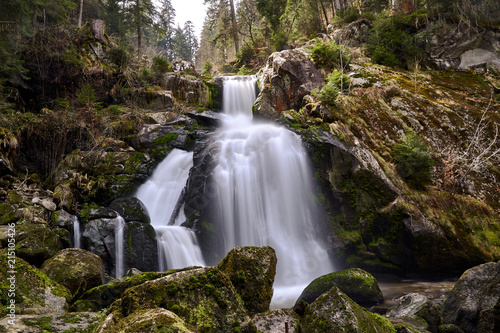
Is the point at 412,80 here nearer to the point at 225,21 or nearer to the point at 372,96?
the point at 372,96

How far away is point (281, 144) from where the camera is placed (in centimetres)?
1059

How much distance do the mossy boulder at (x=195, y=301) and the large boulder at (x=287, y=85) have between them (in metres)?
11.7

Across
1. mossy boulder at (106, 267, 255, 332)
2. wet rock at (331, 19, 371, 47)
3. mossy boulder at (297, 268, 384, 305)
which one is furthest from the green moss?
wet rock at (331, 19, 371, 47)

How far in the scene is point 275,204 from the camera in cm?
952

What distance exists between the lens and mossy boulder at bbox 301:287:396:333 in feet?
9.41

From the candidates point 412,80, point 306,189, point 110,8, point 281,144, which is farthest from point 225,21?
point 306,189

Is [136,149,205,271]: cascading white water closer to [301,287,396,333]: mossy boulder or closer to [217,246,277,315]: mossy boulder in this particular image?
[217,246,277,315]: mossy boulder

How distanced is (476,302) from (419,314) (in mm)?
880

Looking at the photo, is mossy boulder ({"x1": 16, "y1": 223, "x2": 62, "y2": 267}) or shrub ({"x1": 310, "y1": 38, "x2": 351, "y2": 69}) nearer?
mossy boulder ({"x1": 16, "y1": 223, "x2": 62, "y2": 267})

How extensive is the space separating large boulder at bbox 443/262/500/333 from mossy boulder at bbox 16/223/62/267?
7329mm

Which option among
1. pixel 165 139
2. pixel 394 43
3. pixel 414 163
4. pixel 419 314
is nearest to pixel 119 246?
pixel 165 139

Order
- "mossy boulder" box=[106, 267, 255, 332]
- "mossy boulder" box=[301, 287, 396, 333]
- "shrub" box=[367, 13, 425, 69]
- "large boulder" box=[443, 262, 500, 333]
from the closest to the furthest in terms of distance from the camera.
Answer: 1. "mossy boulder" box=[106, 267, 255, 332]
2. "mossy boulder" box=[301, 287, 396, 333]
3. "large boulder" box=[443, 262, 500, 333]
4. "shrub" box=[367, 13, 425, 69]

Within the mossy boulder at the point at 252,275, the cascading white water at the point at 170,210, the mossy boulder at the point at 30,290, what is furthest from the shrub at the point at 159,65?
the mossy boulder at the point at 252,275

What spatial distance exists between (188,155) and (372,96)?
313 inches
